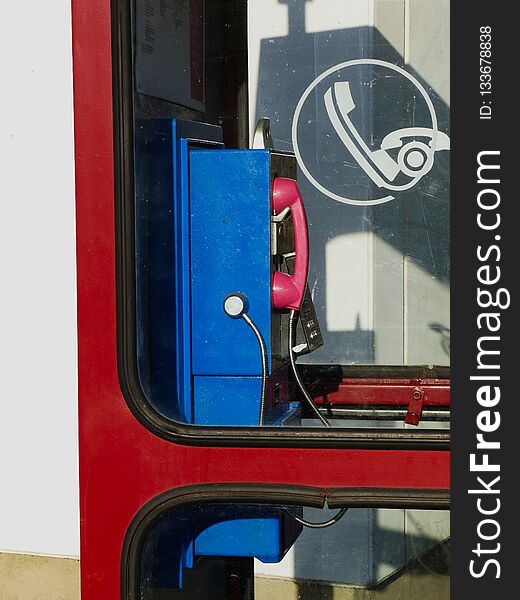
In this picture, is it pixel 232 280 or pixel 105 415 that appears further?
pixel 232 280

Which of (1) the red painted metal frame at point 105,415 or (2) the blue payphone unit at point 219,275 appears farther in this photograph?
(2) the blue payphone unit at point 219,275

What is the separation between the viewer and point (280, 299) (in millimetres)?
1853

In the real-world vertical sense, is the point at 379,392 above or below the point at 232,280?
below

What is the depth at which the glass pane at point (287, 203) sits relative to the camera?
1.73 m

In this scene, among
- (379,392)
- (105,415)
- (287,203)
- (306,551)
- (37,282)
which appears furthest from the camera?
(37,282)

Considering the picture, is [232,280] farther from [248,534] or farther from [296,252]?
[248,534]

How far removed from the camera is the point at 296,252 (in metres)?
1.86

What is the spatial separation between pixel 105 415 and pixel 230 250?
1.19 feet

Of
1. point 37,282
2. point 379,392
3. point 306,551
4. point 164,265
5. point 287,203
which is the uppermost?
point 287,203

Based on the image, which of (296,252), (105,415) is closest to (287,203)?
(296,252)

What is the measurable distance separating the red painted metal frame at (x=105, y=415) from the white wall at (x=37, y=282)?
1877mm

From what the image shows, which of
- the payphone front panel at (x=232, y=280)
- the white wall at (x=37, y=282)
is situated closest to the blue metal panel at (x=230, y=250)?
the payphone front panel at (x=232, y=280)

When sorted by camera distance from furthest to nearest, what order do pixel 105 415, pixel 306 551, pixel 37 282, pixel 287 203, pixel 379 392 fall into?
pixel 37 282 < pixel 379 392 < pixel 306 551 < pixel 287 203 < pixel 105 415

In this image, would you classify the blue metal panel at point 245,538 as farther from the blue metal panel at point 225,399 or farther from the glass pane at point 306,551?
the blue metal panel at point 225,399
